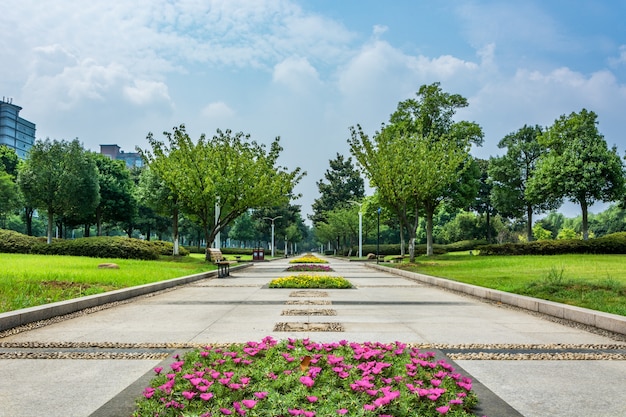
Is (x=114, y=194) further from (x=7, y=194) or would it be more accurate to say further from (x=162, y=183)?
(x=162, y=183)

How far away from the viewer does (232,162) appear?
99.4 feet

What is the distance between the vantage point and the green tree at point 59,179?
1610 inches

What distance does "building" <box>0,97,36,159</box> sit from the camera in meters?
162

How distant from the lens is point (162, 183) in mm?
38562

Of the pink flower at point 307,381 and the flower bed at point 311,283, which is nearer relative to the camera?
the pink flower at point 307,381

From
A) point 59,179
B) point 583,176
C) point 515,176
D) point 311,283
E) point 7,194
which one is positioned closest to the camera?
point 311,283

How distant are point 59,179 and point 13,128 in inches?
5916

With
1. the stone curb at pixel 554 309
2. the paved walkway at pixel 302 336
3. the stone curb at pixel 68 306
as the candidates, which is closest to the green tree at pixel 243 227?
the stone curb at pixel 68 306

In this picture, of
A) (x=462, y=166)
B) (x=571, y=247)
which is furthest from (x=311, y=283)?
(x=462, y=166)

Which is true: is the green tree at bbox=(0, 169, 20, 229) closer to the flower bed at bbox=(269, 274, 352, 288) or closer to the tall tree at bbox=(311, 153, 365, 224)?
the flower bed at bbox=(269, 274, 352, 288)

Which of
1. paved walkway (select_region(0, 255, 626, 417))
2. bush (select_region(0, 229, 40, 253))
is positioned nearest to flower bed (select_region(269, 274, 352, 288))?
paved walkway (select_region(0, 255, 626, 417))

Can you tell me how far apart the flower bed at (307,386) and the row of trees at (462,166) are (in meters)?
24.8

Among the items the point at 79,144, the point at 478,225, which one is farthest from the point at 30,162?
the point at 478,225

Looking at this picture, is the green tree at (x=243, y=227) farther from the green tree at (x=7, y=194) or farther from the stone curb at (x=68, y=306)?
the stone curb at (x=68, y=306)
